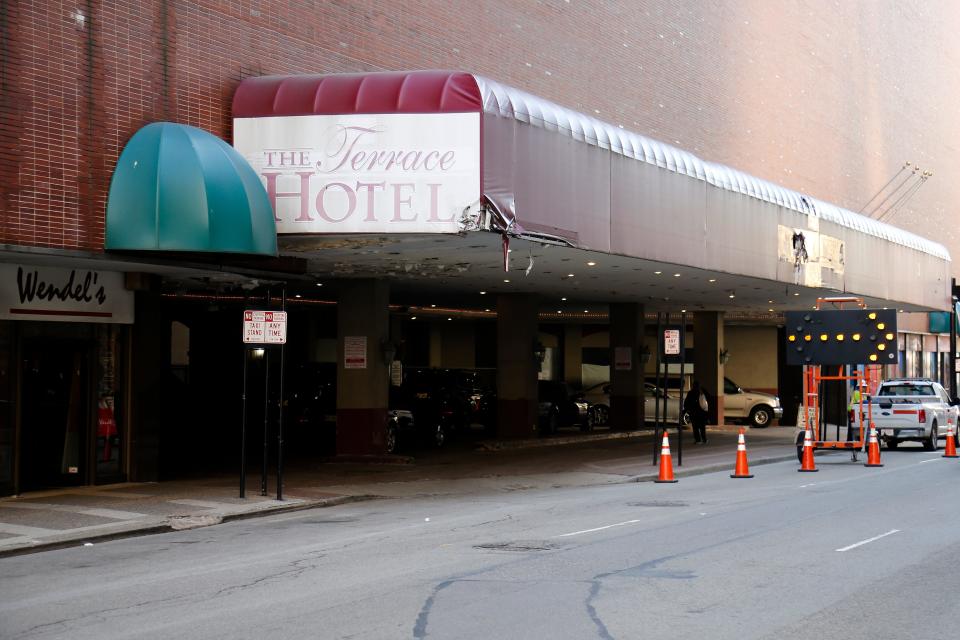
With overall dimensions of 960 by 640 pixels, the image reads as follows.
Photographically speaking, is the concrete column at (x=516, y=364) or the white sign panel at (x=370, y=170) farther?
the concrete column at (x=516, y=364)

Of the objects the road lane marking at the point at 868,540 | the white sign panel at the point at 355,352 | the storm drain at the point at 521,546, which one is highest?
the white sign panel at the point at 355,352

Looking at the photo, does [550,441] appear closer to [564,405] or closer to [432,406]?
[432,406]

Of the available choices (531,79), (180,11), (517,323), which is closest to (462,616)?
Answer: (180,11)

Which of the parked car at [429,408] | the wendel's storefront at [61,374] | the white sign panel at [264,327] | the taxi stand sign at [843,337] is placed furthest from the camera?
the parked car at [429,408]

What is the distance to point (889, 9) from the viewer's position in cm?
5566

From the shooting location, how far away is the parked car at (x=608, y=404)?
41969mm

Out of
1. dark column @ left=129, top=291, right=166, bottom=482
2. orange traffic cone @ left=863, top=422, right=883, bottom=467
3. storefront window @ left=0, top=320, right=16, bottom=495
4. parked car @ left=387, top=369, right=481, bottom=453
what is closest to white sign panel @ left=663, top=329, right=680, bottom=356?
orange traffic cone @ left=863, top=422, right=883, bottom=467

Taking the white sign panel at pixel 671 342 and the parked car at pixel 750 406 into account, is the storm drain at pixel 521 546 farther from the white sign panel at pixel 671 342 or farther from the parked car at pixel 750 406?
the parked car at pixel 750 406

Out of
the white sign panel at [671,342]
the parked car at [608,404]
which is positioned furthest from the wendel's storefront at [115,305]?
the parked car at [608,404]

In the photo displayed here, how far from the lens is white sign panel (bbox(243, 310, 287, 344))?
18453mm

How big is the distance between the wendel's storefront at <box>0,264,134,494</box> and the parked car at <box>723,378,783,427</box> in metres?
29.1

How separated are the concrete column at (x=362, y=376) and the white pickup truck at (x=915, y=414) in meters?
12.9

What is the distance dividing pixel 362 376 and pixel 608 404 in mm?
19303

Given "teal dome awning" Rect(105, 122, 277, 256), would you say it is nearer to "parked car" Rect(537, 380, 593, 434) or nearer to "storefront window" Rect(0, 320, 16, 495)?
"storefront window" Rect(0, 320, 16, 495)
